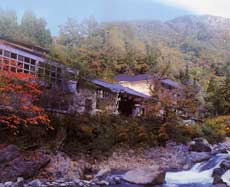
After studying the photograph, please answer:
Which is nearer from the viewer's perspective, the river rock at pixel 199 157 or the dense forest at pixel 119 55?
the river rock at pixel 199 157

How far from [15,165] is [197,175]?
7.72 m

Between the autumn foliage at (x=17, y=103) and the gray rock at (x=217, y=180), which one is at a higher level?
the autumn foliage at (x=17, y=103)

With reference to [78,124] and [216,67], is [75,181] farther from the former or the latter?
[216,67]

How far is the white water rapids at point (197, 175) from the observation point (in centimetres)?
1362

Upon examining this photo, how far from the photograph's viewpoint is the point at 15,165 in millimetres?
12516

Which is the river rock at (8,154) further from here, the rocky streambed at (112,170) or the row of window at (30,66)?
the row of window at (30,66)

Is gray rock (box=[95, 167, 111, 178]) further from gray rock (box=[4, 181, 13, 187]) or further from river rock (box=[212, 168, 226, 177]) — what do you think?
river rock (box=[212, 168, 226, 177])

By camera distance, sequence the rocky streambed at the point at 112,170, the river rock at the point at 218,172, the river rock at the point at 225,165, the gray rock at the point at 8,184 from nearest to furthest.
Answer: the gray rock at the point at 8,184, the rocky streambed at the point at 112,170, the river rock at the point at 218,172, the river rock at the point at 225,165

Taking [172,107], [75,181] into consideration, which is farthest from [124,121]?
[75,181]

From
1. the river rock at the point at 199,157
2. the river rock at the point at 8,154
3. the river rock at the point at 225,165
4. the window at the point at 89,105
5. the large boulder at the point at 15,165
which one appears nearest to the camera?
the large boulder at the point at 15,165

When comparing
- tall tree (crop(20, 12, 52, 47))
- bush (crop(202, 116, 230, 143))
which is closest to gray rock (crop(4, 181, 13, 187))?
bush (crop(202, 116, 230, 143))

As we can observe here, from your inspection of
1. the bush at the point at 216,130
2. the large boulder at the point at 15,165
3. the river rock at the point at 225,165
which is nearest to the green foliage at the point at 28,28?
the bush at the point at 216,130

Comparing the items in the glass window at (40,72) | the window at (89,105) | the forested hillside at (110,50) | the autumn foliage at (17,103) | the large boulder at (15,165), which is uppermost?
the forested hillside at (110,50)

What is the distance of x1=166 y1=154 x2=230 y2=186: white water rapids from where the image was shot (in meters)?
13.6
